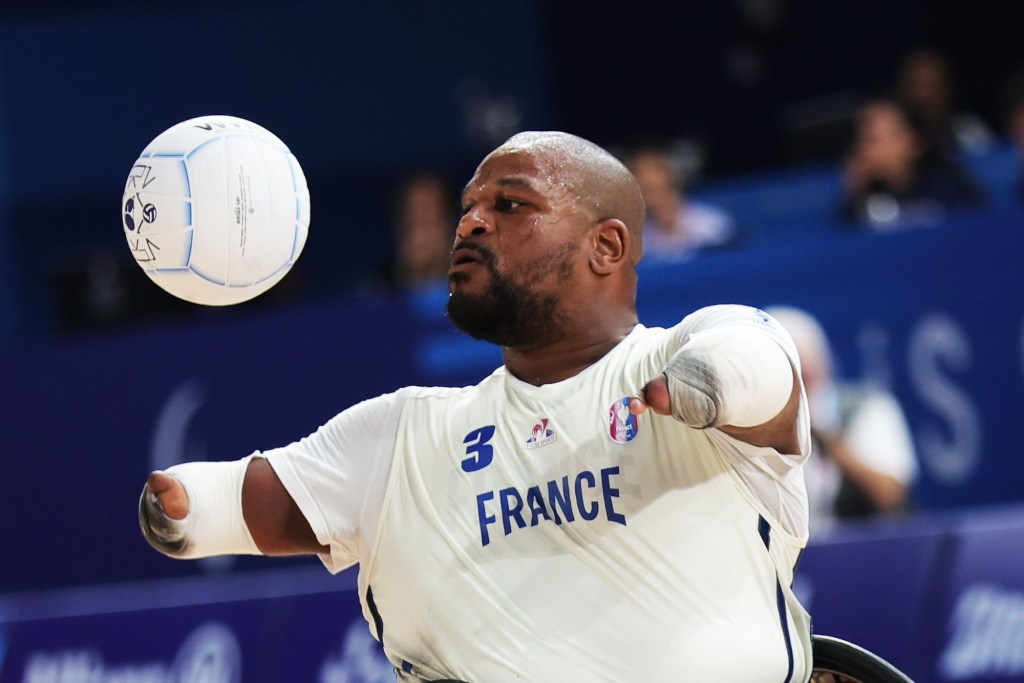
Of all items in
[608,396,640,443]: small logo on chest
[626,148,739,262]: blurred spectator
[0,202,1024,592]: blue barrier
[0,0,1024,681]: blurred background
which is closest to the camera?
[608,396,640,443]: small logo on chest

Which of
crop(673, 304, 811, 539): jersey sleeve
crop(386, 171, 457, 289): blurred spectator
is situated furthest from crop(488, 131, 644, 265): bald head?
crop(386, 171, 457, 289): blurred spectator

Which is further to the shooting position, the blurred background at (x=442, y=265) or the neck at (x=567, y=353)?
the blurred background at (x=442, y=265)

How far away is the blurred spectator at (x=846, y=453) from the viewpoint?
6.64 meters

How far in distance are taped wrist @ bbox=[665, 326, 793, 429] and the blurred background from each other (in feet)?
8.47

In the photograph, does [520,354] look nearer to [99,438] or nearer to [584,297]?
[584,297]

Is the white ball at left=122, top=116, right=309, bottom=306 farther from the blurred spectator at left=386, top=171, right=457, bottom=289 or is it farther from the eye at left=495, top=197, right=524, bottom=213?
the blurred spectator at left=386, top=171, right=457, bottom=289

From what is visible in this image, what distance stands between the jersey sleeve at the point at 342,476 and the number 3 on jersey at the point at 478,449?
21 cm

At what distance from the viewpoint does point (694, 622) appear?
3.37m

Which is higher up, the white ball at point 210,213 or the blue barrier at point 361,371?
the white ball at point 210,213

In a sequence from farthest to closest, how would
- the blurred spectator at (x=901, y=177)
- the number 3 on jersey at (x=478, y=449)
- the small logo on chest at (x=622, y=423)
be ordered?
the blurred spectator at (x=901, y=177) < the number 3 on jersey at (x=478, y=449) < the small logo on chest at (x=622, y=423)

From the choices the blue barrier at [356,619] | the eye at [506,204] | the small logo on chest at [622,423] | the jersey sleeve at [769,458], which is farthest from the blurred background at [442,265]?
the eye at [506,204]

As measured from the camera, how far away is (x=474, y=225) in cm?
368

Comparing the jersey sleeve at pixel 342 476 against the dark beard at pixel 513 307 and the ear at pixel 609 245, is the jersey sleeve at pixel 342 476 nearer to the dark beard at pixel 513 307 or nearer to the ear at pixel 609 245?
the dark beard at pixel 513 307

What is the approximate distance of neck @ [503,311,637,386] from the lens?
373cm
